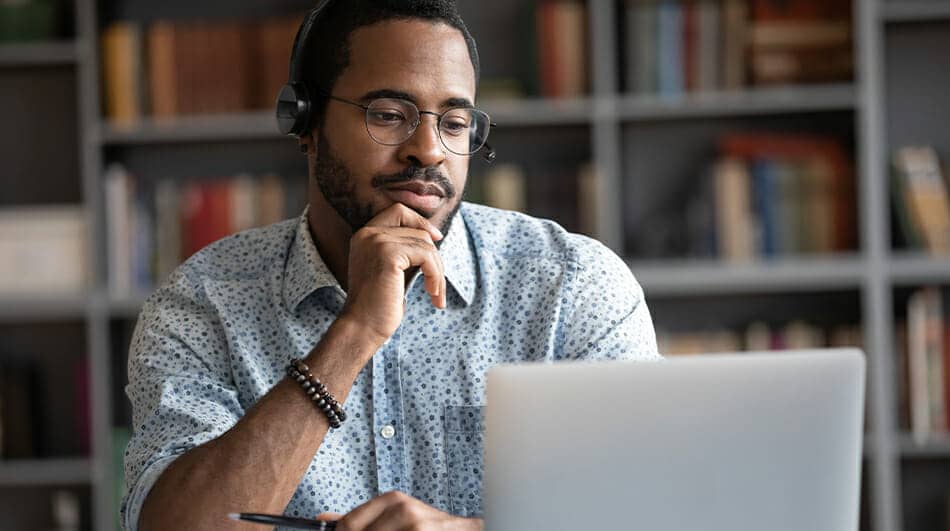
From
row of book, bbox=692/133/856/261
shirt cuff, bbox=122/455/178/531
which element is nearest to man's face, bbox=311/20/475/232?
shirt cuff, bbox=122/455/178/531

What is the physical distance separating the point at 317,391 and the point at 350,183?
1.09 feet

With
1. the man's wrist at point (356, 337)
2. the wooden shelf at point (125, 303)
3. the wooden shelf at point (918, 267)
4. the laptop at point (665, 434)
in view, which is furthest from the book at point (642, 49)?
the laptop at point (665, 434)

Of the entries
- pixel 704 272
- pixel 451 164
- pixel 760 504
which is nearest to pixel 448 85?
pixel 451 164

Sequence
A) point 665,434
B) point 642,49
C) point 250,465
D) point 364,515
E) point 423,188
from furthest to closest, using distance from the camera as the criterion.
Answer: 1. point 642,49
2. point 423,188
3. point 250,465
4. point 364,515
5. point 665,434

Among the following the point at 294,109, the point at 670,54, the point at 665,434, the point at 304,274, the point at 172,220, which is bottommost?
the point at 665,434

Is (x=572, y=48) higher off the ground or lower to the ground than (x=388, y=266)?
higher

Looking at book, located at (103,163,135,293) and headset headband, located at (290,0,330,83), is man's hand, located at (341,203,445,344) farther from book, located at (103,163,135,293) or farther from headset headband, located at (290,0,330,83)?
book, located at (103,163,135,293)

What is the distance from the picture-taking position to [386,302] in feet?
4.67

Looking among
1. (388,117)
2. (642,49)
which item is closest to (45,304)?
(642,49)

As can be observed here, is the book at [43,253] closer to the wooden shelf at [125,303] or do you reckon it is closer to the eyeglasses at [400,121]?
the wooden shelf at [125,303]

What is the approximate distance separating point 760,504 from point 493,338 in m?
0.63

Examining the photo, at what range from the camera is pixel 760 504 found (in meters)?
0.99

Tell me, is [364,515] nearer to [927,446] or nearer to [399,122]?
[399,122]

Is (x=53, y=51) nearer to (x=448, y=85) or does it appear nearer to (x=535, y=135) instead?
(x=535, y=135)
